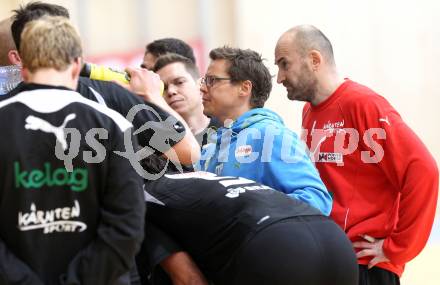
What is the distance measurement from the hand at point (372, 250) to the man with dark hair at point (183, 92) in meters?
1.05

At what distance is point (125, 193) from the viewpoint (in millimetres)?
1878

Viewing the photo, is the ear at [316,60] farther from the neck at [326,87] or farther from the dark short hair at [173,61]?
the dark short hair at [173,61]

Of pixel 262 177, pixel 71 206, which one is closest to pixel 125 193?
pixel 71 206

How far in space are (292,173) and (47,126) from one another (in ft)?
3.38

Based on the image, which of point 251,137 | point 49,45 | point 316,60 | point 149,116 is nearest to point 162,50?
point 316,60

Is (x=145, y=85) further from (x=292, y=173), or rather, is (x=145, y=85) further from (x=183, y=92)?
(x=183, y=92)

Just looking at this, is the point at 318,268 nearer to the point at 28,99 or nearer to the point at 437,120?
the point at 28,99

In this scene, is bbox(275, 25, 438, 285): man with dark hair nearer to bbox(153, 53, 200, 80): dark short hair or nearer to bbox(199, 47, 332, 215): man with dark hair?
bbox(199, 47, 332, 215): man with dark hair

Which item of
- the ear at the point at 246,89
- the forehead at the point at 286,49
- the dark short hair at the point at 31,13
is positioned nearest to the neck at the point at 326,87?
the forehead at the point at 286,49

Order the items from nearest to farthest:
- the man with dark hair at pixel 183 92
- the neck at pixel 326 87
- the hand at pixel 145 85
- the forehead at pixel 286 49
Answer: the hand at pixel 145 85
the neck at pixel 326 87
the forehead at pixel 286 49
the man with dark hair at pixel 183 92

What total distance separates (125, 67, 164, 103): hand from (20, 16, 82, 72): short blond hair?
452 mm

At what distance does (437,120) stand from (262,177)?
3.99 metres

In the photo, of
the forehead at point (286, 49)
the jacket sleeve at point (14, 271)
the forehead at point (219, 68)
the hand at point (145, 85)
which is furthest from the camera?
the forehead at point (286, 49)

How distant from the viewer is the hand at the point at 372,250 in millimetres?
2943
